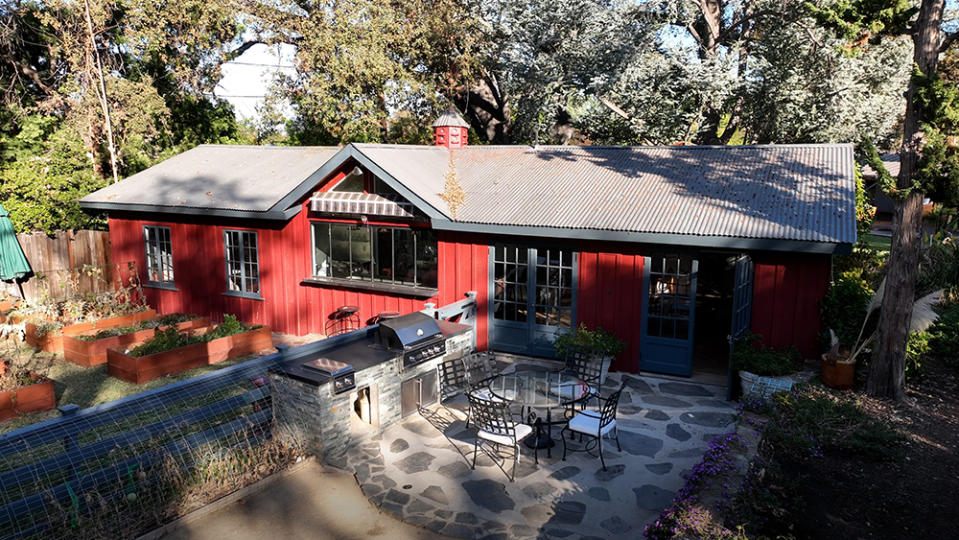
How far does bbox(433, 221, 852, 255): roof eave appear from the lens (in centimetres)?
902

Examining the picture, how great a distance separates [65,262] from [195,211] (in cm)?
564

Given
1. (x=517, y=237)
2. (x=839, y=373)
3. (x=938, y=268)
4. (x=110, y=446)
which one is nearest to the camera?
(x=110, y=446)

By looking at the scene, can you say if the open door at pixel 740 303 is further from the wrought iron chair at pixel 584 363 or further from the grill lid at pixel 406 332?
the grill lid at pixel 406 332

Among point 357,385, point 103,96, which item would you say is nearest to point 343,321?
point 357,385

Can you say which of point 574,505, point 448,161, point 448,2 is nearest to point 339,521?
point 574,505

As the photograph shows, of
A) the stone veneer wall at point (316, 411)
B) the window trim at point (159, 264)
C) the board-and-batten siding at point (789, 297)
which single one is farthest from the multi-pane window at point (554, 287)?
the window trim at point (159, 264)

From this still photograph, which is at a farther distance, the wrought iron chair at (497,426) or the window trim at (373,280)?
the window trim at (373,280)

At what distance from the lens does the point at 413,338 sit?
8797 millimetres

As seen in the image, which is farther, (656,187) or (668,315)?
(656,187)

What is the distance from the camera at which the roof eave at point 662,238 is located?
9016mm

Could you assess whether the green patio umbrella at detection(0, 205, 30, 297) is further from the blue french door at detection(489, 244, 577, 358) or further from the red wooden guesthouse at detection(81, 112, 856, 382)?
the blue french door at detection(489, 244, 577, 358)

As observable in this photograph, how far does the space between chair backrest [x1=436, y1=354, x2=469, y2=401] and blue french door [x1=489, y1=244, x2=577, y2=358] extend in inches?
97.6

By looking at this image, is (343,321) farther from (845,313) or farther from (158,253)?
(845,313)

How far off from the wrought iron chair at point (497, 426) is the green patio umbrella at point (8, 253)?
1262 centimetres
